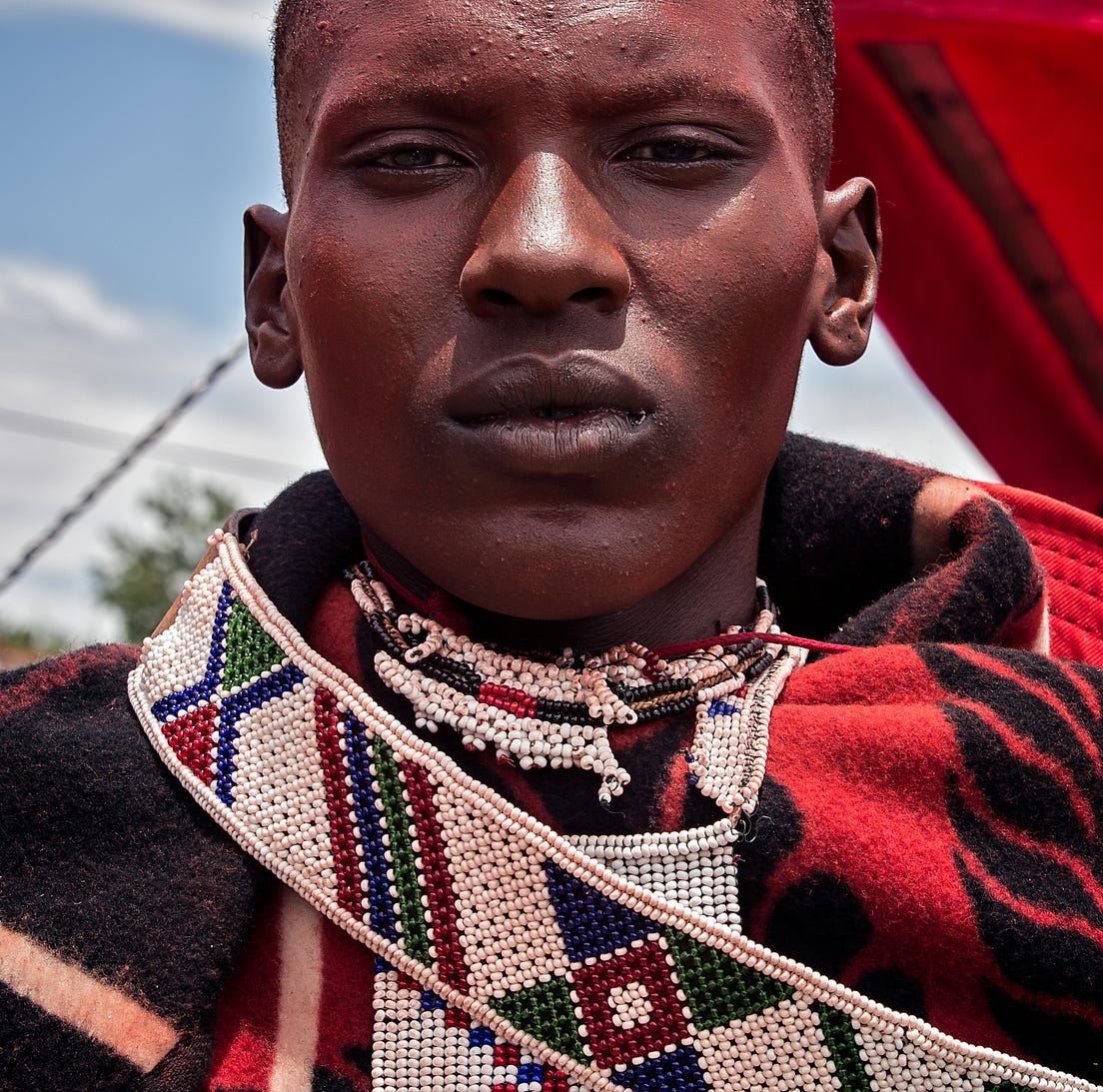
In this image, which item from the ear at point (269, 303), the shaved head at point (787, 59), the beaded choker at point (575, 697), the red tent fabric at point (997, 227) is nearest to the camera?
the beaded choker at point (575, 697)

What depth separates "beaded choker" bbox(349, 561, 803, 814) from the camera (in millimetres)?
1410

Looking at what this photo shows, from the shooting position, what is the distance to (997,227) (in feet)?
10.5

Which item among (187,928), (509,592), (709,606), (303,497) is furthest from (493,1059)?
(303,497)

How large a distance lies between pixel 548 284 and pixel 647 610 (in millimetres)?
477

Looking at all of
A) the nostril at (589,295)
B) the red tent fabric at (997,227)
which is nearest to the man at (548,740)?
the nostril at (589,295)

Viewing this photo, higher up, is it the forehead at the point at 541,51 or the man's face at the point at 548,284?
the forehead at the point at 541,51

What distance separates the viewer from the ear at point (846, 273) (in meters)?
1.71

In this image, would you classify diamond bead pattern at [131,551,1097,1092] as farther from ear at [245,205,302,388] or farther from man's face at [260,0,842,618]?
ear at [245,205,302,388]

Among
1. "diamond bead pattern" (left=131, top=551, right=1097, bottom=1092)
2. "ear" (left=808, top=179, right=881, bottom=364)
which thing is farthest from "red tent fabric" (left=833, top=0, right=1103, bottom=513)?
"diamond bead pattern" (left=131, top=551, right=1097, bottom=1092)

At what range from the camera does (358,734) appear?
1453 millimetres

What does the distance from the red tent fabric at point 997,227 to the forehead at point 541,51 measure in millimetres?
1635

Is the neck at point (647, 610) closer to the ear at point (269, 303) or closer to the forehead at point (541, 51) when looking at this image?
the ear at point (269, 303)

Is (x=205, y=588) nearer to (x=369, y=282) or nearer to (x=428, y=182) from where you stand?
(x=369, y=282)

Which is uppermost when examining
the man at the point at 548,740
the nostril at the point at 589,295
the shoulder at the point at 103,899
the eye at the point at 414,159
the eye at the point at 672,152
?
the eye at the point at 672,152
